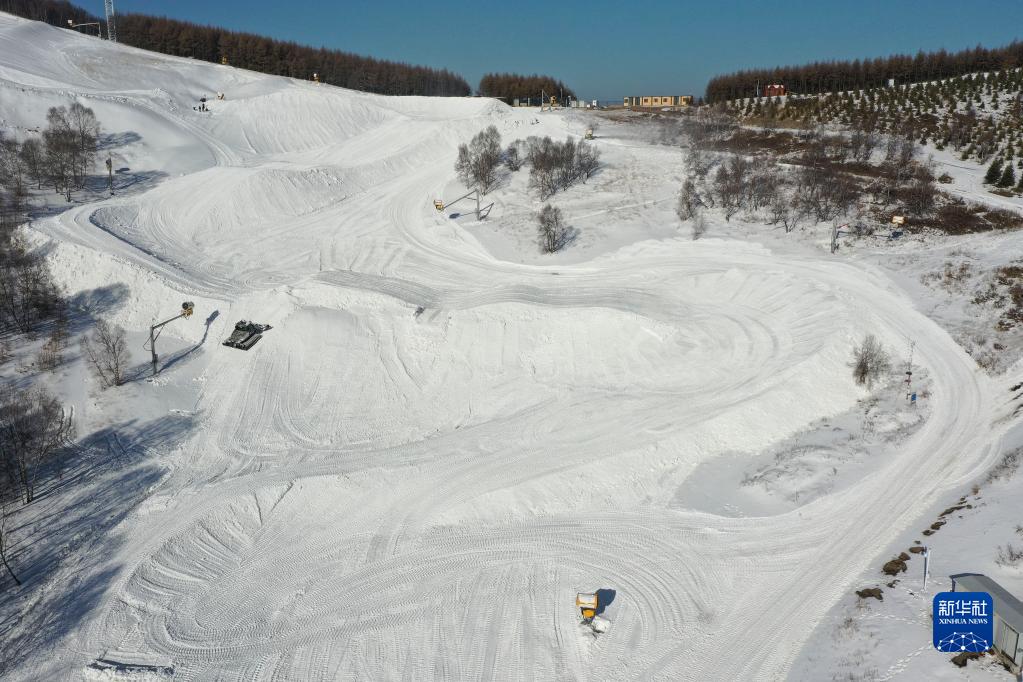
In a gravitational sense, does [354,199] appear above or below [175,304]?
above

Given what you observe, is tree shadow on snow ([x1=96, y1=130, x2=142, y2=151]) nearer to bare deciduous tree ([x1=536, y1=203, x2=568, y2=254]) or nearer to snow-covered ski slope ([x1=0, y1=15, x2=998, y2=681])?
snow-covered ski slope ([x1=0, y1=15, x2=998, y2=681])

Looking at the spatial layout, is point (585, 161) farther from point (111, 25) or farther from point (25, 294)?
point (111, 25)

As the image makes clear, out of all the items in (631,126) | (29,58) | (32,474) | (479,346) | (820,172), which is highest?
(29,58)

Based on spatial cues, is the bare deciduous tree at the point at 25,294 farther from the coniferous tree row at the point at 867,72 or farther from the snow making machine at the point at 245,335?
the coniferous tree row at the point at 867,72

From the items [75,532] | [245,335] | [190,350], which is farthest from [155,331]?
[75,532]

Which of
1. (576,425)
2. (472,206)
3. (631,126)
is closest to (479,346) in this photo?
(576,425)

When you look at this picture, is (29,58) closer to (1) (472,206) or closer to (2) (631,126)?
(1) (472,206)

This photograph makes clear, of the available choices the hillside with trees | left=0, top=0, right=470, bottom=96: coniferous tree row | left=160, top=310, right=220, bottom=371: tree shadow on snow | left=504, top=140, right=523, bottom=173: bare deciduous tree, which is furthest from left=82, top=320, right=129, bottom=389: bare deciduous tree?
left=0, top=0, right=470, bottom=96: coniferous tree row
